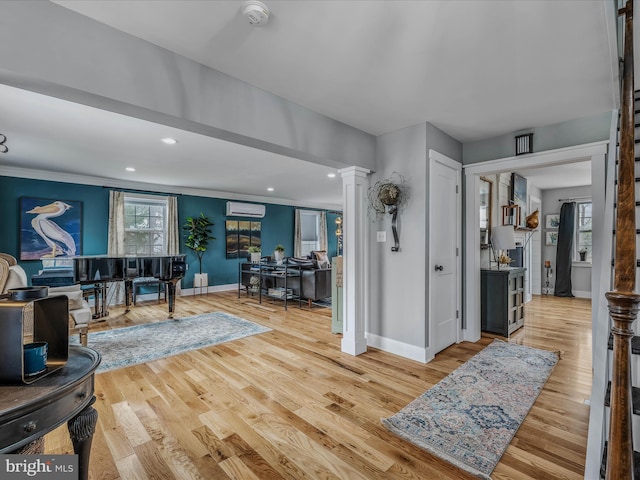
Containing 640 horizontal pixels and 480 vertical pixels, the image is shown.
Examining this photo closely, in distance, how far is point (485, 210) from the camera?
459 centimetres

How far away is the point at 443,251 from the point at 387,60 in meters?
2.16

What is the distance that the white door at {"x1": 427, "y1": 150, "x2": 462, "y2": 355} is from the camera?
3275 millimetres

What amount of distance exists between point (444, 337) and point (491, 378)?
2.53 ft

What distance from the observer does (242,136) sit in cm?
227

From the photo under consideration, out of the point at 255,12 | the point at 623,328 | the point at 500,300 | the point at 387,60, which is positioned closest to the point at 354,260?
the point at 387,60

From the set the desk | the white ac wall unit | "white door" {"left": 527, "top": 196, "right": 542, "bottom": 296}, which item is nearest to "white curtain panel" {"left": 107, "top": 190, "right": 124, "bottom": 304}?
the white ac wall unit

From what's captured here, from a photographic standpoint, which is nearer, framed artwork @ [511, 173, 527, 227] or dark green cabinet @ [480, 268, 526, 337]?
dark green cabinet @ [480, 268, 526, 337]

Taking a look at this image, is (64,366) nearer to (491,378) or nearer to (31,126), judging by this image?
(491,378)

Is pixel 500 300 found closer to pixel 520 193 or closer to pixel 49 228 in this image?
pixel 520 193

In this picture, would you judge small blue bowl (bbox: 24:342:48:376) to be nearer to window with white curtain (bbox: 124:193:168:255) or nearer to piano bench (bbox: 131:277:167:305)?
piano bench (bbox: 131:277:167:305)

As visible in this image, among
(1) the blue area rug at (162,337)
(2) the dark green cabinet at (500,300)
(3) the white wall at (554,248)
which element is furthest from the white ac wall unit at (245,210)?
(3) the white wall at (554,248)

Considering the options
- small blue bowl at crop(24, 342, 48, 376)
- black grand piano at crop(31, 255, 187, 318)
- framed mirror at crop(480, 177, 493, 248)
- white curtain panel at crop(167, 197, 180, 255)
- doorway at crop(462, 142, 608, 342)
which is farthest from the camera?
white curtain panel at crop(167, 197, 180, 255)

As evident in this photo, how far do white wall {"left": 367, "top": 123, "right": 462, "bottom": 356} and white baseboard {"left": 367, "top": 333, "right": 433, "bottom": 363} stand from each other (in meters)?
0.01

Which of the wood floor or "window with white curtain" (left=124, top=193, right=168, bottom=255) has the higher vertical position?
"window with white curtain" (left=124, top=193, right=168, bottom=255)
